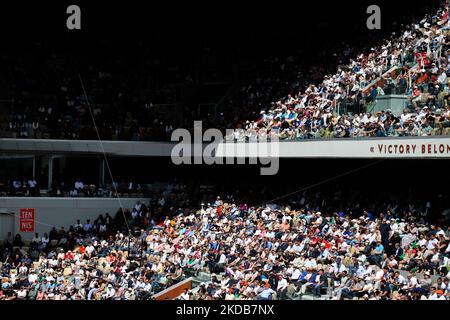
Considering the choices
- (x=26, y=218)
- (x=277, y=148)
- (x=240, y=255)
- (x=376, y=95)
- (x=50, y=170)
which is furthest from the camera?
(x=50, y=170)

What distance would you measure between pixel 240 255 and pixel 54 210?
1120 centimetres

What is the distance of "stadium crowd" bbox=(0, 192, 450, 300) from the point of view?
24.4 m

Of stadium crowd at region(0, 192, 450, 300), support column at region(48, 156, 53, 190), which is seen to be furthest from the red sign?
support column at region(48, 156, 53, 190)

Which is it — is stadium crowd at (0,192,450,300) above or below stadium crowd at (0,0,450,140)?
below

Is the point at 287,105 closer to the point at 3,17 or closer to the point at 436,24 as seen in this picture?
the point at 436,24

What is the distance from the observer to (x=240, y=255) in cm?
2959

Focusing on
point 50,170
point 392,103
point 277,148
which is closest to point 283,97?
point 277,148

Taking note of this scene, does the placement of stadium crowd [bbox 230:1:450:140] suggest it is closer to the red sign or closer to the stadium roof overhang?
the stadium roof overhang

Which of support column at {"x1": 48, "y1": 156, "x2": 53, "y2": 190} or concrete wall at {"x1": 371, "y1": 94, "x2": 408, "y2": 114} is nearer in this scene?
concrete wall at {"x1": 371, "y1": 94, "x2": 408, "y2": 114}

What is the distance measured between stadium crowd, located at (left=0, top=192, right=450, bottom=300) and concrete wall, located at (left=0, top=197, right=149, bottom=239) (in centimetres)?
63

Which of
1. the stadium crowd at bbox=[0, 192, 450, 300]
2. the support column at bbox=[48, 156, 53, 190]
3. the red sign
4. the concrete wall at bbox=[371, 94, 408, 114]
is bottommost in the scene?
the stadium crowd at bbox=[0, 192, 450, 300]

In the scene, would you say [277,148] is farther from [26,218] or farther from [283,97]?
[26,218]
